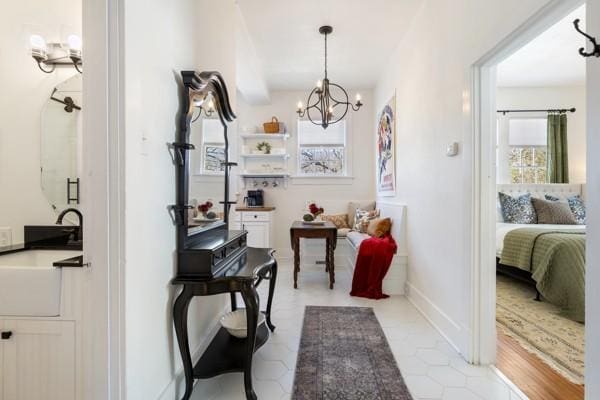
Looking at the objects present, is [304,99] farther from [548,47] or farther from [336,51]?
[548,47]

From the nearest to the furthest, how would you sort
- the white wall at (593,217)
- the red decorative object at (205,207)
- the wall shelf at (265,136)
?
the white wall at (593,217)
the red decorative object at (205,207)
the wall shelf at (265,136)

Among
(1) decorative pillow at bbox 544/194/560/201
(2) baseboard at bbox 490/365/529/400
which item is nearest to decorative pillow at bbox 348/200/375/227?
(1) decorative pillow at bbox 544/194/560/201

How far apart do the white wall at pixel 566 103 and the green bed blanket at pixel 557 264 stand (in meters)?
2.46

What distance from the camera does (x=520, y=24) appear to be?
1.52 metres

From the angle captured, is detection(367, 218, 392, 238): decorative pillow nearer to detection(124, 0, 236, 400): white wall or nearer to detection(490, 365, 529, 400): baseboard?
detection(490, 365, 529, 400): baseboard

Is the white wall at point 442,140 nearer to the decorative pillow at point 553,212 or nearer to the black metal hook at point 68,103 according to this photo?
the decorative pillow at point 553,212

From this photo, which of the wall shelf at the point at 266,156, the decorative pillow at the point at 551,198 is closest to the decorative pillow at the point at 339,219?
the wall shelf at the point at 266,156

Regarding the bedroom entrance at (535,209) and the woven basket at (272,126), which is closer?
the bedroom entrance at (535,209)

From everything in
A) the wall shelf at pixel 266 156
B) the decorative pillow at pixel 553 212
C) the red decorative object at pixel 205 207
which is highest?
the wall shelf at pixel 266 156

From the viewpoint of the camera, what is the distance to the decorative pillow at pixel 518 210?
4113 millimetres

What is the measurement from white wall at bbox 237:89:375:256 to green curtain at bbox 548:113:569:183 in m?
2.85

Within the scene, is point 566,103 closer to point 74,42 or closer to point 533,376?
point 533,376

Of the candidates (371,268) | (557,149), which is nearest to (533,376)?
(371,268)

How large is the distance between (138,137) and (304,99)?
437 cm
